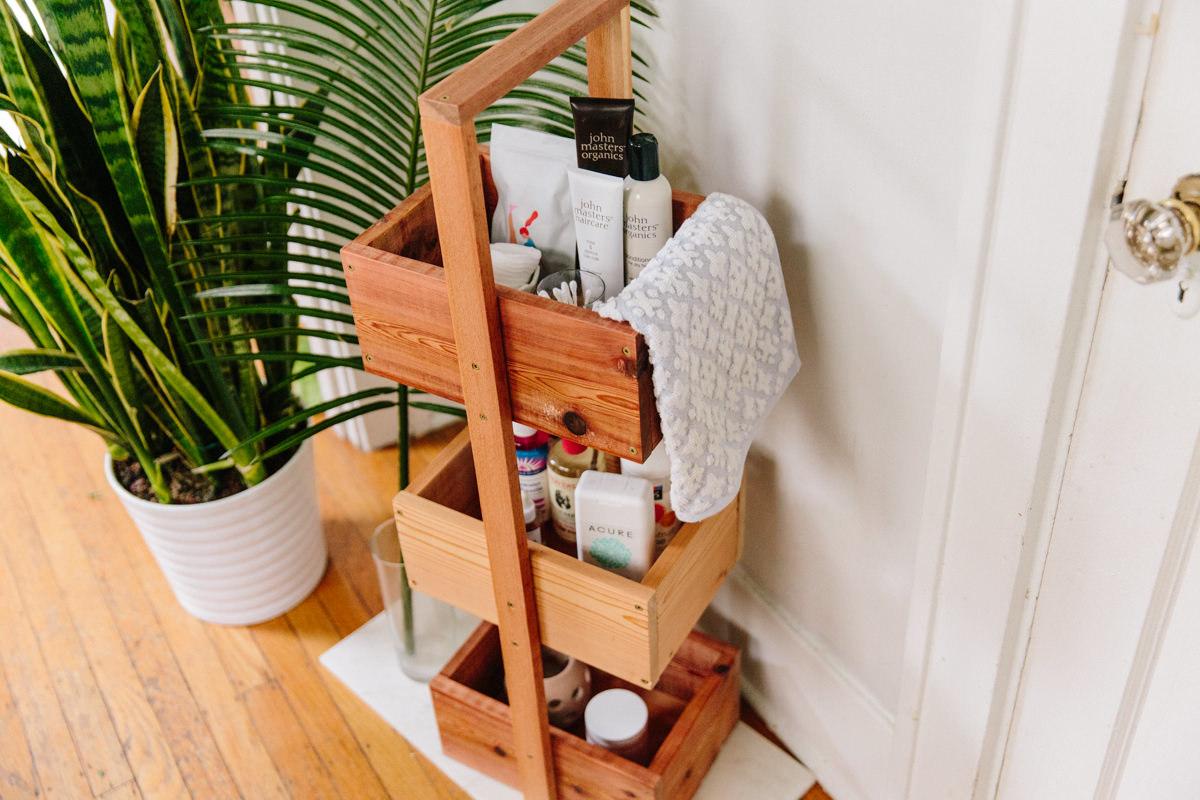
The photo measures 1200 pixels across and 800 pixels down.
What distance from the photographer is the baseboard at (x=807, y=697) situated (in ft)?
4.29

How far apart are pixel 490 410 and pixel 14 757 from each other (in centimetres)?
94

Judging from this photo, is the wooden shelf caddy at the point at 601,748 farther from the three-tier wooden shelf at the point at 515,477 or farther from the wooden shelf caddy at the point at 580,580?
the wooden shelf caddy at the point at 580,580

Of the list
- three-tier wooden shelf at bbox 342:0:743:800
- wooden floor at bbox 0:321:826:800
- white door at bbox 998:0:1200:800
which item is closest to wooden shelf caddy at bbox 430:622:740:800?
three-tier wooden shelf at bbox 342:0:743:800

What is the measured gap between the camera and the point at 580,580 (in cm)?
110

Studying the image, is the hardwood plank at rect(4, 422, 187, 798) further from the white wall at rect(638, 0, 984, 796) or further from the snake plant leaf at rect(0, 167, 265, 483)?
the white wall at rect(638, 0, 984, 796)

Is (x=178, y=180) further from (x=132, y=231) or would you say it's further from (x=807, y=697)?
(x=807, y=697)

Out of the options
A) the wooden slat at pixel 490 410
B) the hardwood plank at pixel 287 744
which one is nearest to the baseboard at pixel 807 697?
the wooden slat at pixel 490 410

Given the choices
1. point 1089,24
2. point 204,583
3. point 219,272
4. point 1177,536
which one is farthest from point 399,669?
point 1089,24

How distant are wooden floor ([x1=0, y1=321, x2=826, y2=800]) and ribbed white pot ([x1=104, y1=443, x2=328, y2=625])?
4 cm

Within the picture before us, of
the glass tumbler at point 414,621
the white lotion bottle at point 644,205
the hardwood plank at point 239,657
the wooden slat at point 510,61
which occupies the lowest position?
the hardwood plank at point 239,657

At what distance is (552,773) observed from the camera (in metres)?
1.30

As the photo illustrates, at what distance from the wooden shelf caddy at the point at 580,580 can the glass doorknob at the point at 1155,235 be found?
530 mm

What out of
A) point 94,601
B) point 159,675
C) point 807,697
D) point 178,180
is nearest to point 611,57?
point 178,180

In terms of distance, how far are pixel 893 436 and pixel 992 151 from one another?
0.33 metres
